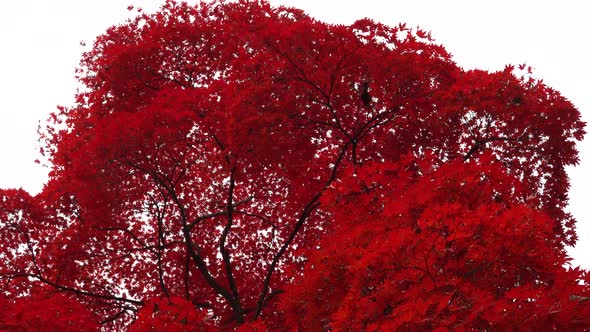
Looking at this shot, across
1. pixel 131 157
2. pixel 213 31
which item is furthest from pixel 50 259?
pixel 213 31

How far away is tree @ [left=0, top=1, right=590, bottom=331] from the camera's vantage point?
20.1 ft

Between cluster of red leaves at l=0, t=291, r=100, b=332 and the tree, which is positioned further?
cluster of red leaves at l=0, t=291, r=100, b=332

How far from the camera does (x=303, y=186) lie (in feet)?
46.0

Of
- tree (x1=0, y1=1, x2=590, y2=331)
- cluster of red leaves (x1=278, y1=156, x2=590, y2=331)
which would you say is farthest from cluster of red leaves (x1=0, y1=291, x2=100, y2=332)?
cluster of red leaves (x1=278, y1=156, x2=590, y2=331)

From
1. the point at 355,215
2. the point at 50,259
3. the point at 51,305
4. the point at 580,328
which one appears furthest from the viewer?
the point at 50,259

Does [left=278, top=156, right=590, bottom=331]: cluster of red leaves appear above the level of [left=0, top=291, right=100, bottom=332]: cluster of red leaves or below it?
below

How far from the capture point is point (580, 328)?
5.46 meters

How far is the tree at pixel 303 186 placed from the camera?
20.1 feet

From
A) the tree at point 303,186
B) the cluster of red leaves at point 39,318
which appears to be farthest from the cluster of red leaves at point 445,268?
the cluster of red leaves at point 39,318

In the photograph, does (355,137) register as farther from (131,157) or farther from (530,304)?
(530,304)

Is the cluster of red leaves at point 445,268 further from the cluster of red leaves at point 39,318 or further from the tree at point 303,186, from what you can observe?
the cluster of red leaves at point 39,318

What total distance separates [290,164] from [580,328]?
27.0 ft

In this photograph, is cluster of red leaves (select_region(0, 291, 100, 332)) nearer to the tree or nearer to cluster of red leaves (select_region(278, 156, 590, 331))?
the tree

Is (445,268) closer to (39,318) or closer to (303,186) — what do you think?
(39,318)
